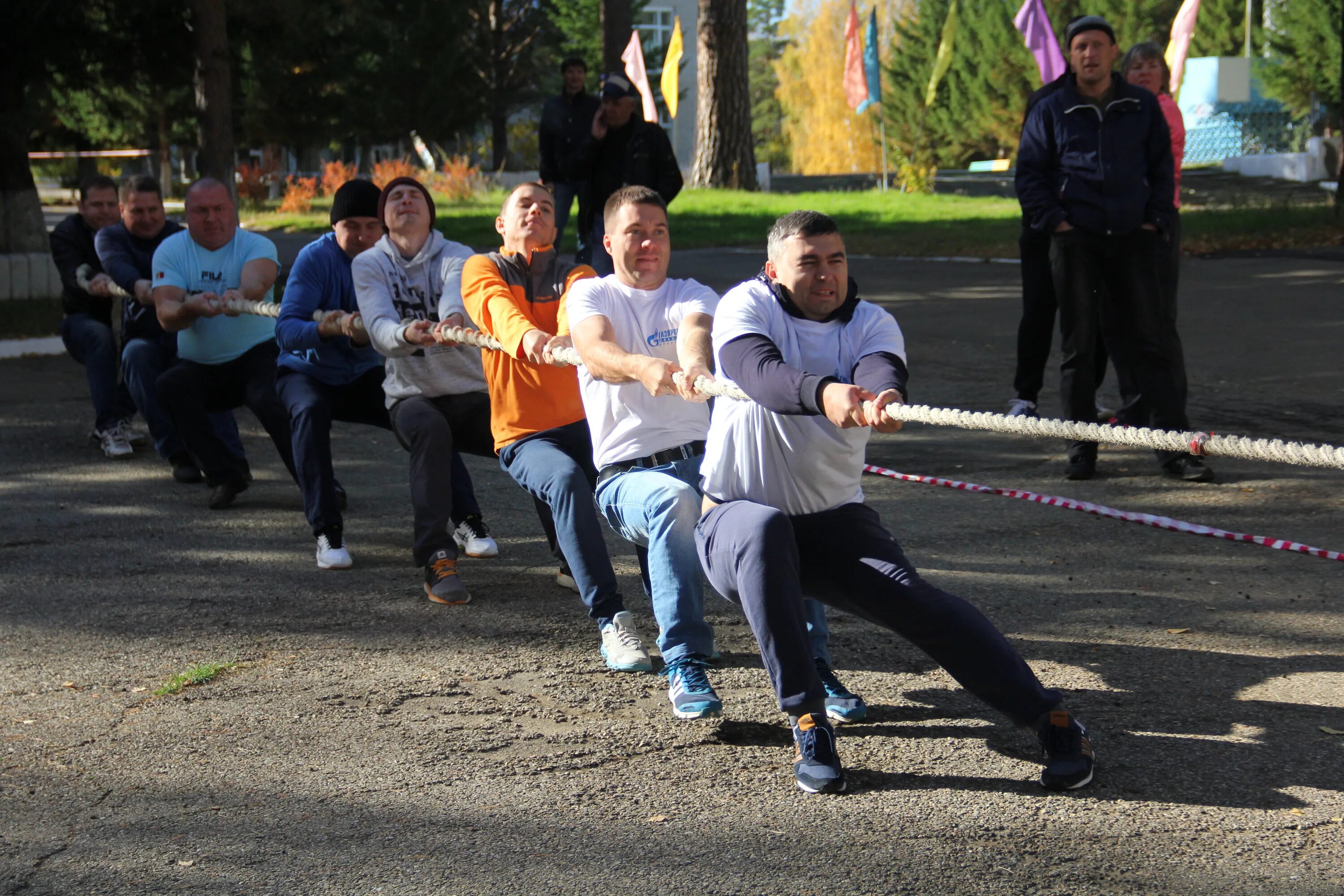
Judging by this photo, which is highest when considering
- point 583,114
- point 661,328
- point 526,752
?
point 583,114

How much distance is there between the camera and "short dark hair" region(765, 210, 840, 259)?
3.82 metres

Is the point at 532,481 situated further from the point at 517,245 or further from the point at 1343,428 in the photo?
the point at 1343,428

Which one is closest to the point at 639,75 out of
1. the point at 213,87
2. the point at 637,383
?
the point at 213,87

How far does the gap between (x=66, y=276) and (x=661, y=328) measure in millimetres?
5492

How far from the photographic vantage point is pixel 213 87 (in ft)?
46.7

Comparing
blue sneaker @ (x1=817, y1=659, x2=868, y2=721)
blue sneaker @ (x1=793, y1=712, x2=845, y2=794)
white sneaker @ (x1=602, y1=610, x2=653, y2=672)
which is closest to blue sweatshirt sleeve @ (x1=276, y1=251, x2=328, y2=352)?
white sneaker @ (x1=602, y1=610, x2=653, y2=672)

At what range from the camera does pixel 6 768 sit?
12.7ft

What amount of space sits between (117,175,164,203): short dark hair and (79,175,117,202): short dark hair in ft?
2.19

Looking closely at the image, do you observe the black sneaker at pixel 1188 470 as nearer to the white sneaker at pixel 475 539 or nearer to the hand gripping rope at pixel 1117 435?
the white sneaker at pixel 475 539

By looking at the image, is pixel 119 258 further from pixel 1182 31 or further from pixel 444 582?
pixel 1182 31

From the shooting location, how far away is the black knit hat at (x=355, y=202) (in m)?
6.41

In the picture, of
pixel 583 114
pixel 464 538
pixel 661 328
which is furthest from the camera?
pixel 583 114

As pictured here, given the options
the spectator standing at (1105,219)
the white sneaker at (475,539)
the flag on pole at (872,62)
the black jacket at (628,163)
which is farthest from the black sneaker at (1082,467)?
the flag on pole at (872,62)

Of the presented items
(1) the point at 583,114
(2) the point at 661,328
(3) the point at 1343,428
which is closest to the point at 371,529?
(2) the point at 661,328
